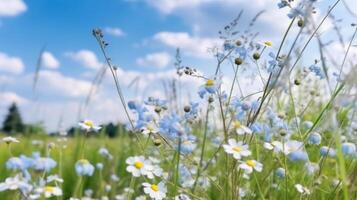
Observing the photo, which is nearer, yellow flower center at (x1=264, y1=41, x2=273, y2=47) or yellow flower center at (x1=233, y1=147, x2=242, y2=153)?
yellow flower center at (x1=233, y1=147, x2=242, y2=153)

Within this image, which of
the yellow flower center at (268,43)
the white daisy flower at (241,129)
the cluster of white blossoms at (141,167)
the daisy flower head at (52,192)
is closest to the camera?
the daisy flower head at (52,192)

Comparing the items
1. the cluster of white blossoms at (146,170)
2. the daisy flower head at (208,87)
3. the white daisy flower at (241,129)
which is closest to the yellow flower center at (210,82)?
the daisy flower head at (208,87)

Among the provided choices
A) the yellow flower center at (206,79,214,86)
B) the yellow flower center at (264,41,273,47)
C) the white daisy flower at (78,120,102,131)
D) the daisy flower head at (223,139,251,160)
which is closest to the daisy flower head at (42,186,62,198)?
the white daisy flower at (78,120,102,131)

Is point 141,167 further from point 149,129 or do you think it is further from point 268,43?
point 268,43

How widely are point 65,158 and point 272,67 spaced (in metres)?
2.68

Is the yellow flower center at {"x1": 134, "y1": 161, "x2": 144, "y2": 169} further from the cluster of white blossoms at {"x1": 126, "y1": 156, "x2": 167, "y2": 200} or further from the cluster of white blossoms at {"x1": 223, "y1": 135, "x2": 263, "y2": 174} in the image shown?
the cluster of white blossoms at {"x1": 223, "y1": 135, "x2": 263, "y2": 174}

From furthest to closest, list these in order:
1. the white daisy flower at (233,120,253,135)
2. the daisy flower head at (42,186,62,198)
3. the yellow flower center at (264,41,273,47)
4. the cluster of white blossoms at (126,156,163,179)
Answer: the yellow flower center at (264,41,273,47), the cluster of white blossoms at (126,156,163,179), the white daisy flower at (233,120,253,135), the daisy flower head at (42,186,62,198)

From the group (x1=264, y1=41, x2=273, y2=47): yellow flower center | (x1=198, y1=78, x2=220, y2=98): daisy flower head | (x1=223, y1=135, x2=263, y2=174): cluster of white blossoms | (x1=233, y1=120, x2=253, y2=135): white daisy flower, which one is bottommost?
(x1=223, y1=135, x2=263, y2=174): cluster of white blossoms

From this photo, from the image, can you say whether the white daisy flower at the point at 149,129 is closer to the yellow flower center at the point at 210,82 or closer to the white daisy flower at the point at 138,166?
the white daisy flower at the point at 138,166

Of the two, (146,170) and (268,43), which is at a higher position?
(268,43)

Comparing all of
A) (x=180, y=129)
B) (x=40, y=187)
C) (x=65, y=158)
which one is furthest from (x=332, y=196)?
(x=65, y=158)

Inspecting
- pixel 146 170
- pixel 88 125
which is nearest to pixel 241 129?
pixel 146 170

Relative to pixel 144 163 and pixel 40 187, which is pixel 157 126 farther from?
pixel 40 187

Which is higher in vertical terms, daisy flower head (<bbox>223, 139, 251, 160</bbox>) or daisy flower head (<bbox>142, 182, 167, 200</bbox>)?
daisy flower head (<bbox>223, 139, 251, 160</bbox>)
